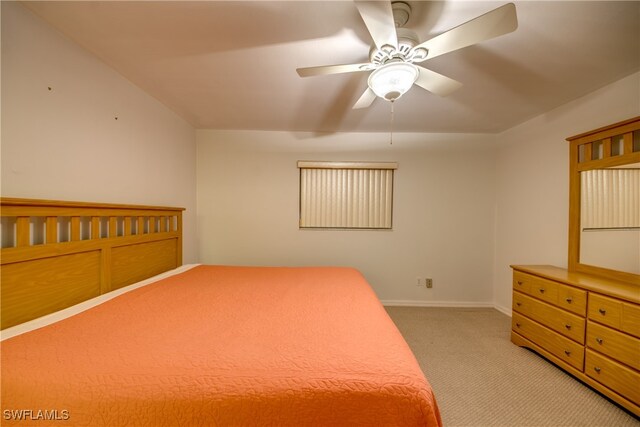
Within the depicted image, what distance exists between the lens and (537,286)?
1943 mm

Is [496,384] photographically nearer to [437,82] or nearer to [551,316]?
[551,316]

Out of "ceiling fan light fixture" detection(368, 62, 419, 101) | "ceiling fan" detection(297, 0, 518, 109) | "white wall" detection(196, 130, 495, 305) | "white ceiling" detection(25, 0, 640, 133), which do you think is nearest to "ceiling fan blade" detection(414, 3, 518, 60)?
"ceiling fan" detection(297, 0, 518, 109)

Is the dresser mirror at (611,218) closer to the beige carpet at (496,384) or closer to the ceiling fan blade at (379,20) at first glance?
the beige carpet at (496,384)

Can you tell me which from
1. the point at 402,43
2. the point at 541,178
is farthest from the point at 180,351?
the point at 541,178

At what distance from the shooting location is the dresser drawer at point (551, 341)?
1628 mm

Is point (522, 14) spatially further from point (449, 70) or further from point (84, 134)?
point (84, 134)

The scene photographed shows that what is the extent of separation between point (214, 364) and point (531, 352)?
261 cm

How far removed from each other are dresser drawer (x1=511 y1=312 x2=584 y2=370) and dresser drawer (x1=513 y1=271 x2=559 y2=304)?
24cm

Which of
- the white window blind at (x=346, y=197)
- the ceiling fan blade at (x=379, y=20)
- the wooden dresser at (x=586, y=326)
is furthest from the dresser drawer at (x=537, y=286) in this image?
the ceiling fan blade at (x=379, y=20)

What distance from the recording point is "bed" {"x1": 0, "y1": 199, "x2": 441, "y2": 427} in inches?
28.2

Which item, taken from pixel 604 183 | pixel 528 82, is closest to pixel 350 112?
pixel 528 82

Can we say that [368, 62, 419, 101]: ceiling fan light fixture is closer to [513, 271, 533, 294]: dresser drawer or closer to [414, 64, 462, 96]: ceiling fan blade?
[414, 64, 462, 96]: ceiling fan blade

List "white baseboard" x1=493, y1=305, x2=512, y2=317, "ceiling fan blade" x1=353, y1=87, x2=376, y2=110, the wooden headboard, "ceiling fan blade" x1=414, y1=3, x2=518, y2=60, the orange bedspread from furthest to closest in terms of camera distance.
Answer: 1. "white baseboard" x1=493, y1=305, x2=512, y2=317
2. "ceiling fan blade" x1=353, y1=87, x2=376, y2=110
3. the wooden headboard
4. "ceiling fan blade" x1=414, y1=3, x2=518, y2=60
5. the orange bedspread

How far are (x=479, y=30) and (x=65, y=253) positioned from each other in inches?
93.6
